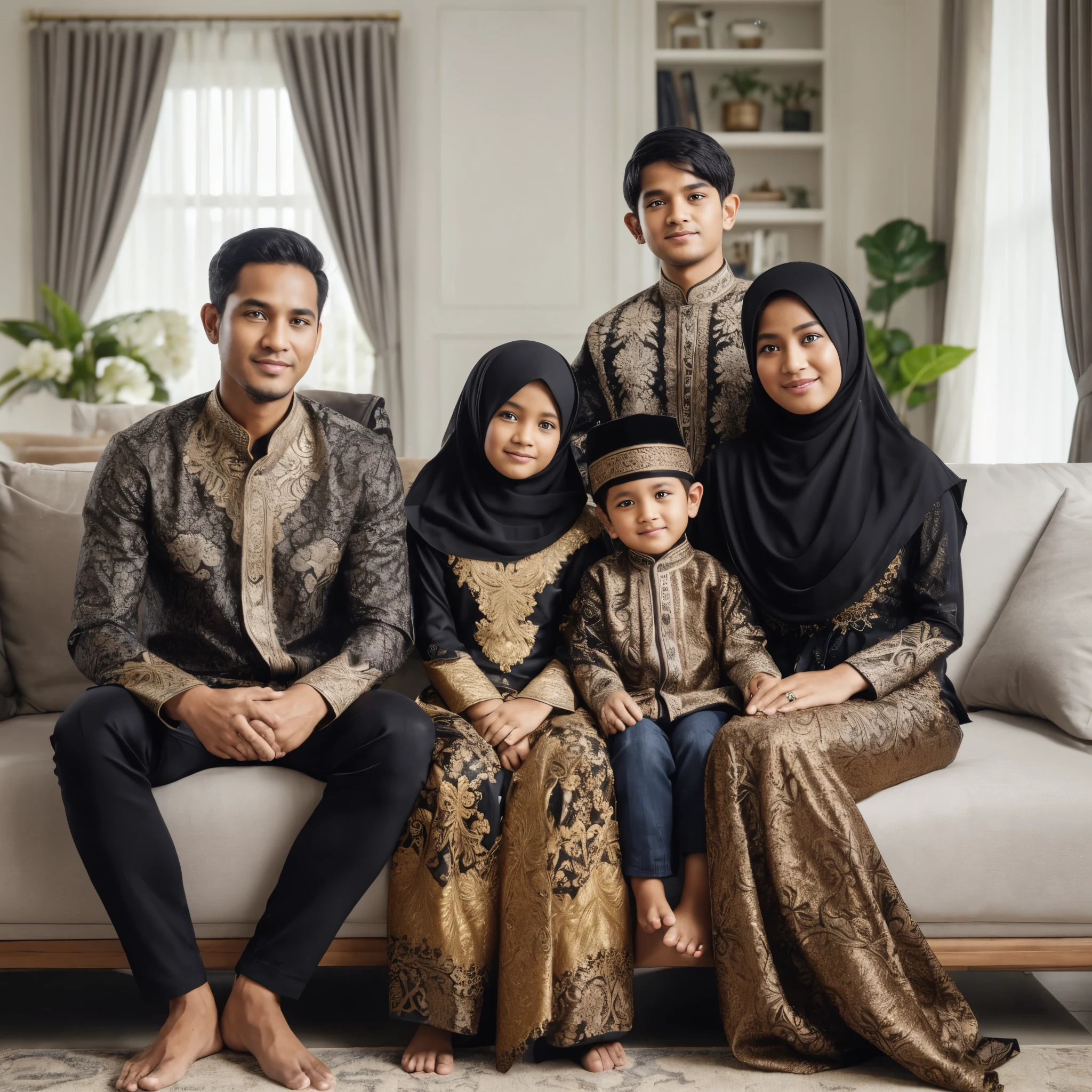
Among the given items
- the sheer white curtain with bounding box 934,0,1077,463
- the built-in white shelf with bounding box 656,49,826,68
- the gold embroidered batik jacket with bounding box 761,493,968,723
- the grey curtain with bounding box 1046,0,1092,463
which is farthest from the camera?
the built-in white shelf with bounding box 656,49,826,68

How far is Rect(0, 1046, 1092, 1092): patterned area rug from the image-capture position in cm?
153

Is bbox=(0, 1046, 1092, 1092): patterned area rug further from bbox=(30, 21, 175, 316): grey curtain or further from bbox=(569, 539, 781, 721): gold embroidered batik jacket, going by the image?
bbox=(30, 21, 175, 316): grey curtain

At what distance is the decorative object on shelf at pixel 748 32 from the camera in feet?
17.8

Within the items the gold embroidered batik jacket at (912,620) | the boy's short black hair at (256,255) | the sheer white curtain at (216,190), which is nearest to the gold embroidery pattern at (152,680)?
the boy's short black hair at (256,255)

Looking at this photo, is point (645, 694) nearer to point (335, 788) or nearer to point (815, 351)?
point (335, 788)

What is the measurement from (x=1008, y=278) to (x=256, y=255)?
3.59 metres

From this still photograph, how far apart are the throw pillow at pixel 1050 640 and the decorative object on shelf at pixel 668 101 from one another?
12.6 ft

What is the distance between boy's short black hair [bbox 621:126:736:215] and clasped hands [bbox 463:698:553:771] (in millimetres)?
1099

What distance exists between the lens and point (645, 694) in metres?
1.85

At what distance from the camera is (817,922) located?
1562mm

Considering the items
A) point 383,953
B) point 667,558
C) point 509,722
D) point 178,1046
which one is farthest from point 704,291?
point 178,1046

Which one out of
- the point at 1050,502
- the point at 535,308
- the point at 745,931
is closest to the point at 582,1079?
the point at 745,931

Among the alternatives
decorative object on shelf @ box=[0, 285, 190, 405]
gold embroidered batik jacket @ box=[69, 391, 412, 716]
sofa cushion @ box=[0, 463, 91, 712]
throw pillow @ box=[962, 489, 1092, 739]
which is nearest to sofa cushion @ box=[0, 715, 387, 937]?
gold embroidered batik jacket @ box=[69, 391, 412, 716]

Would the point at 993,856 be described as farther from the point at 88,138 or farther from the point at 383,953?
the point at 88,138
